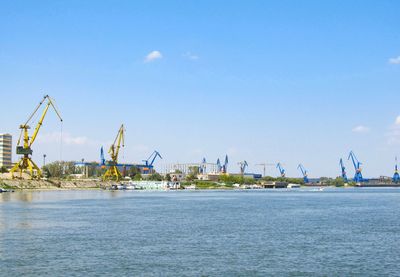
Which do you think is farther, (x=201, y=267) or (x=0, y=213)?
(x=0, y=213)

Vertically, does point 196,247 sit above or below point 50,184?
below

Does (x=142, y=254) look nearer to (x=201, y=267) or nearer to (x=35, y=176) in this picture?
(x=201, y=267)

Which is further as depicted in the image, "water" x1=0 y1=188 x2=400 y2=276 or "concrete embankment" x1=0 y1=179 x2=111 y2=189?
"concrete embankment" x1=0 y1=179 x2=111 y2=189

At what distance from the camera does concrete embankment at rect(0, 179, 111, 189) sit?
5482 inches

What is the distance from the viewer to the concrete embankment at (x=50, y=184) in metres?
139

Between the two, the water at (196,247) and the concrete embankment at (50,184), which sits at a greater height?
the concrete embankment at (50,184)

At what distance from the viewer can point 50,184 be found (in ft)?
499

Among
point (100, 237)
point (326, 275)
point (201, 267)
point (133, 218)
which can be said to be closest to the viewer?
point (326, 275)

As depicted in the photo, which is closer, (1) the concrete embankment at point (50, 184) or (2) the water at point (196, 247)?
(2) the water at point (196, 247)

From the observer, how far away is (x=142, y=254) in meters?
32.0

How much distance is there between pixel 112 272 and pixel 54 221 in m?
26.2

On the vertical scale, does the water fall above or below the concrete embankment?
below

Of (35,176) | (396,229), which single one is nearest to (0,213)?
(396,229)

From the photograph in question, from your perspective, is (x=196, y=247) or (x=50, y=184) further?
(x=50, y=184)
